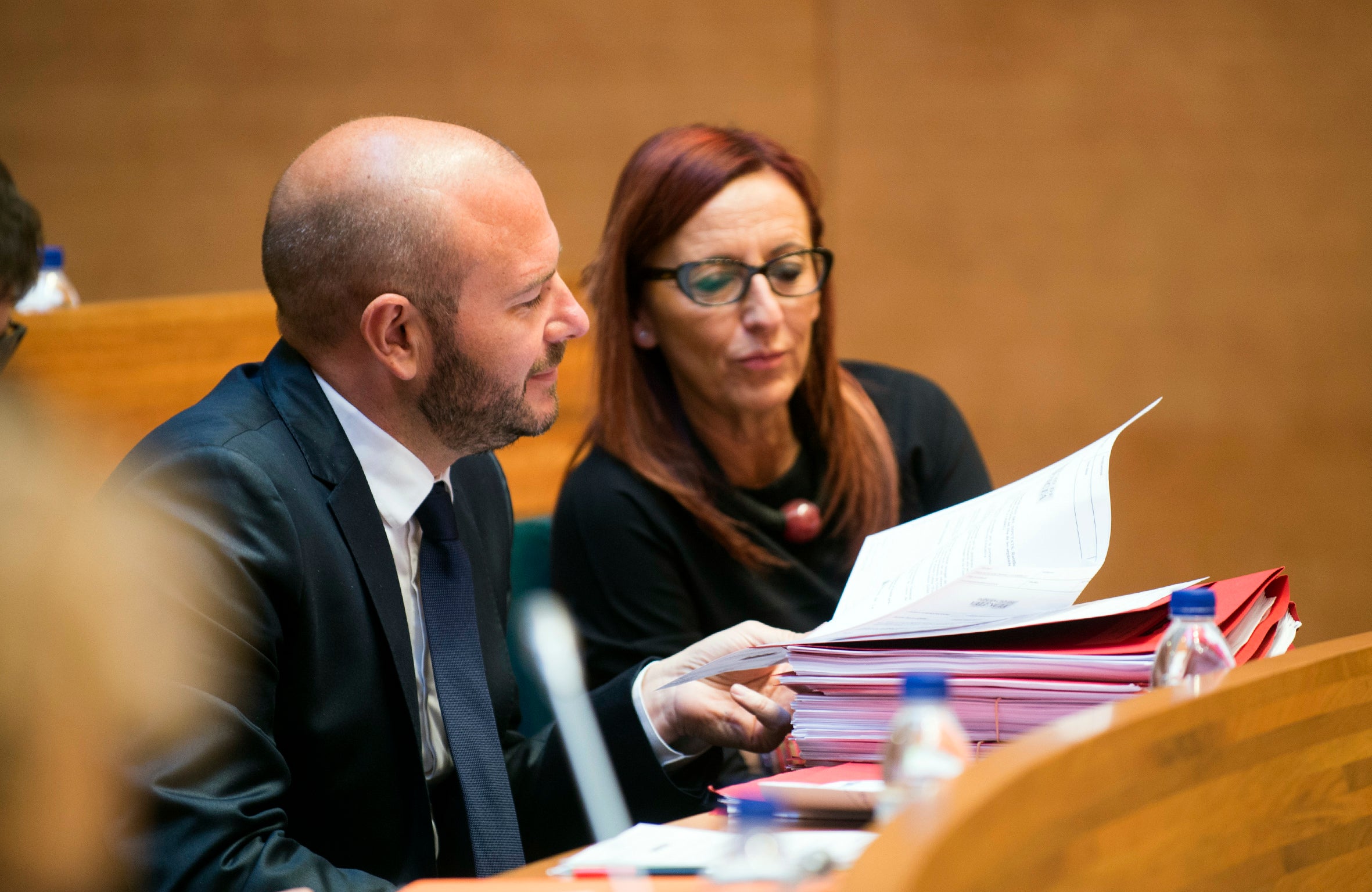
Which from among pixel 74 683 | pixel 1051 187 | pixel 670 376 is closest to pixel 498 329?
pixel 74 683

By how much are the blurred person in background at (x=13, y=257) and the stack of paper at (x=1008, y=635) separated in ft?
3.39

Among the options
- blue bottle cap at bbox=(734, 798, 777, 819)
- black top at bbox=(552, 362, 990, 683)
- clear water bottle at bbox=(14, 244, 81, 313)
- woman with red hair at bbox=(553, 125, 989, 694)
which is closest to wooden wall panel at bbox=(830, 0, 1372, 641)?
woman with red hair at bbox=(553, 125, 989, 694)

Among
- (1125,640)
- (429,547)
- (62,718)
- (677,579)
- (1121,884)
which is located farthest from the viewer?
(677,579)

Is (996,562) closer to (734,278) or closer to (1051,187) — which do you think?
(734,278)

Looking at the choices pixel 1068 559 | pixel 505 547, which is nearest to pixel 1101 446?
pixel 1068 559

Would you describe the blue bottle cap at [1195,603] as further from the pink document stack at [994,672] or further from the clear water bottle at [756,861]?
the clear water bottle at [756,861]

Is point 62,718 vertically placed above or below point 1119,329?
below

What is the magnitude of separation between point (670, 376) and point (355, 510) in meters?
0.78

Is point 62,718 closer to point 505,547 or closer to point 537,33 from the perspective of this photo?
point 505,547

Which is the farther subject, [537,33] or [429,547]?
[537,33]

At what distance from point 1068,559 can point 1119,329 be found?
2.84 meters

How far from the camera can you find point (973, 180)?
3.66 metres

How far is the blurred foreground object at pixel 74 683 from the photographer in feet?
3.26

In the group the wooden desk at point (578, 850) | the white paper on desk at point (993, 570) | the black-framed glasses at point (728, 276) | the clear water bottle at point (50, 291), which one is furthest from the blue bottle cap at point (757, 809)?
the clear water bottle at point (50, 291)
